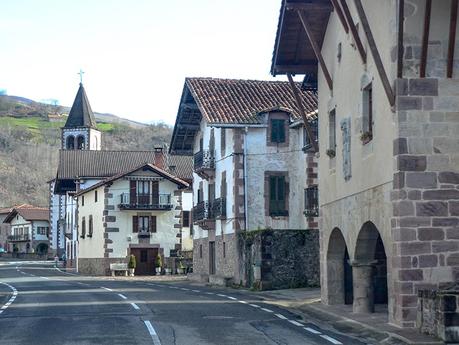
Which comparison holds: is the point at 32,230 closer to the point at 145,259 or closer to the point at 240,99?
the point at 145,259

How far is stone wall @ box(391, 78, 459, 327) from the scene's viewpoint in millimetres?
17375

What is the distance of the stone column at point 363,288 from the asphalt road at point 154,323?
1720 millimetres

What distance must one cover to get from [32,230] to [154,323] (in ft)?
337

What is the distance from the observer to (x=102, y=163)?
8044cm

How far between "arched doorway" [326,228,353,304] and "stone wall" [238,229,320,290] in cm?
925

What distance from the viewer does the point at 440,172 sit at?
691 inches

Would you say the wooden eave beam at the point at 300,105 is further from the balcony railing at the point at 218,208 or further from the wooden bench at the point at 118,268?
the wooden bench at the point at 118,268

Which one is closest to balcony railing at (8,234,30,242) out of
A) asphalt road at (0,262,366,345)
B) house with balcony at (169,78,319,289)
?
house with balcony at (169,78,319,289)

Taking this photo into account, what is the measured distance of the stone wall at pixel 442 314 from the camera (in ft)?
47.7

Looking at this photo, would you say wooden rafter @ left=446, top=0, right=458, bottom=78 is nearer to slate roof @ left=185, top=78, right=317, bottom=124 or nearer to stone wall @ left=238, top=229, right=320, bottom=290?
stone wall @ left=238, top=229, right=320, bottom=290

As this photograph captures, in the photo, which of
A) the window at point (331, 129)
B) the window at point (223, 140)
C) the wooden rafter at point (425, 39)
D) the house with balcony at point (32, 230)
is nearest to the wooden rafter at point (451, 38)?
the wooden rafter at point (425, 39)

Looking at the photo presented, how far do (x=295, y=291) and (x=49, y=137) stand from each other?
153 m

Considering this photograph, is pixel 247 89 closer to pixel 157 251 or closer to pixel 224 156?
pixel 224 156

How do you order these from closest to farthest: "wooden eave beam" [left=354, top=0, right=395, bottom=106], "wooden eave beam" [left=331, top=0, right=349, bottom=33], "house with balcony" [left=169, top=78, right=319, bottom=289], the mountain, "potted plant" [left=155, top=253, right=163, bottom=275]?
"wooden eave beam" [left=354, top=0, right=395, bottom=106] < "wooden eave beam" [left=331, top=0, right=349, bottom=33] < "house with balcony" [left=169, top=78, right=319, bottom=289] < "potted plant" [left=155, top=253, right=163, bottom=275] < the mountain
